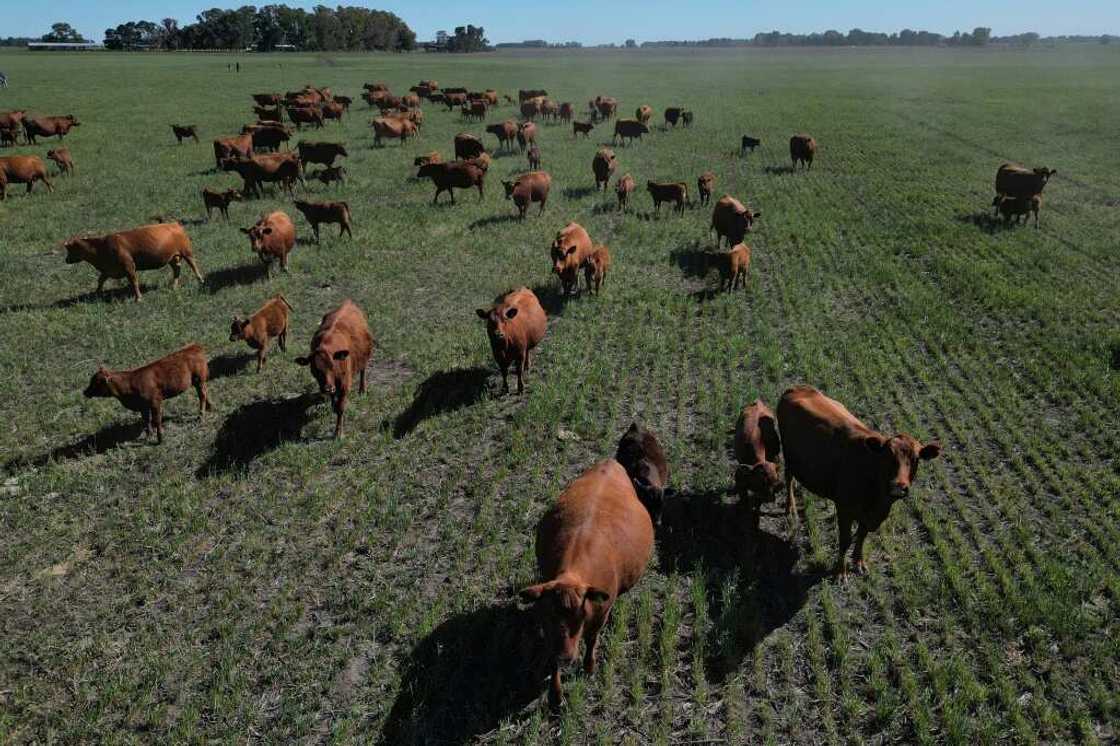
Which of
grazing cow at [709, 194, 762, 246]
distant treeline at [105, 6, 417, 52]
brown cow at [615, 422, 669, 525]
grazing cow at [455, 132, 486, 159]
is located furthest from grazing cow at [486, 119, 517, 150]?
distant treeline at [105, 6, 417, 52]

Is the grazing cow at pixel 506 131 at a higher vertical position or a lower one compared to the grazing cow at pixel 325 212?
higher

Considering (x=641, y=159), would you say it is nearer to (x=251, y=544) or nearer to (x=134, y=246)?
(x=134, y=246)

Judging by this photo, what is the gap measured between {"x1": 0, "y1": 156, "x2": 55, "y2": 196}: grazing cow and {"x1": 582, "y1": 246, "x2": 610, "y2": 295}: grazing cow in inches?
733

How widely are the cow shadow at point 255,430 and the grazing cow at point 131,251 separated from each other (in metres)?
5.75

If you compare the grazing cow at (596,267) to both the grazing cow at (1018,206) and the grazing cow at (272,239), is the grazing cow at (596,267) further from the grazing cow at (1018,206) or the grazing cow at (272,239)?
the grazing cow at (1018,206)

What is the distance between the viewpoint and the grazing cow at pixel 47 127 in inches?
1127

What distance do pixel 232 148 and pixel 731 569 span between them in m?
25.9

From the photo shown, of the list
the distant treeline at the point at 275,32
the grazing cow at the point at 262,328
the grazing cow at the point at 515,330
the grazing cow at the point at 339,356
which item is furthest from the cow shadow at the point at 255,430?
the distant treeline at the point at 275,32

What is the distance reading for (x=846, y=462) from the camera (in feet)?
22.4

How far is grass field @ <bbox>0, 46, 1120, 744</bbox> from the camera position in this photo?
5605mm

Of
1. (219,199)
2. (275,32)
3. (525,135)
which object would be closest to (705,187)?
Result: (525,135)

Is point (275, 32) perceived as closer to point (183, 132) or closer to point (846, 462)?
point (183, 132)

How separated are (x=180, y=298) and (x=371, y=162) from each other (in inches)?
627

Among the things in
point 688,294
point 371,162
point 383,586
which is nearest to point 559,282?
point 688,294
